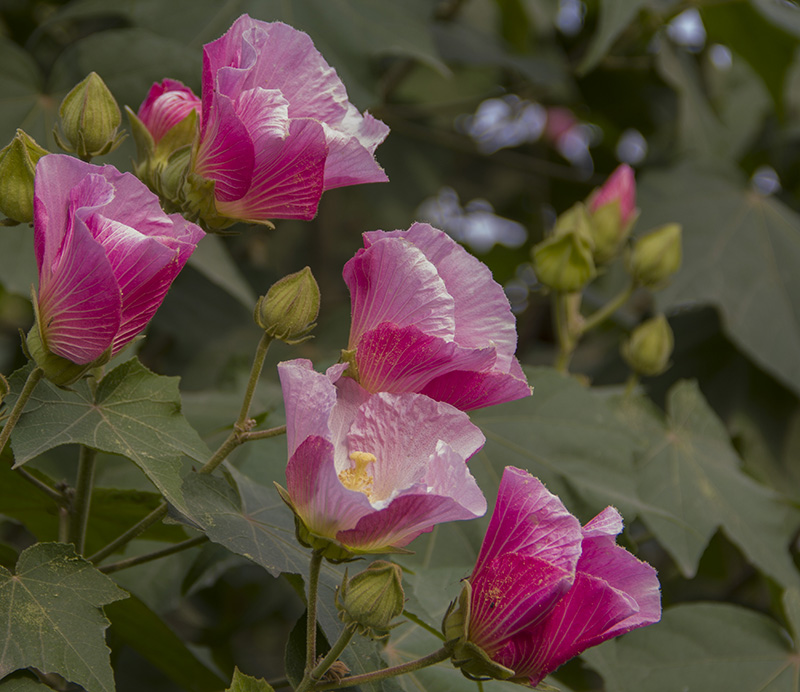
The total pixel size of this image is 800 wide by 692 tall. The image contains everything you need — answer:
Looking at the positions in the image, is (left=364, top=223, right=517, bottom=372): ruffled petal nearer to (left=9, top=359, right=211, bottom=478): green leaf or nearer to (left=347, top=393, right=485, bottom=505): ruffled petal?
(left=347, top=393, right=485, bottom=505): ruffled petal

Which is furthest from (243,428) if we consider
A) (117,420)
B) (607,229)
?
(607,229)

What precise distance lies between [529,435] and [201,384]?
2.70 ft

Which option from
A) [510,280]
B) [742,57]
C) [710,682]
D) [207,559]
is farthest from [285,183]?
[510,280]

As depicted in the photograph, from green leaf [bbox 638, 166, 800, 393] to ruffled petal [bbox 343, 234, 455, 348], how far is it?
1124 mm

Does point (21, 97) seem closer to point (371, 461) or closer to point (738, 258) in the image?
point (371, 461)

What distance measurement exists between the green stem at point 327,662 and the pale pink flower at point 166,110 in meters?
0.44

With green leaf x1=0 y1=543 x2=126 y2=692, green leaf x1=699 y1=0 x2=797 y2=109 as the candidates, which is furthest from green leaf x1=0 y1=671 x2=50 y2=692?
green leaf x1=699 y1=0 x2=797 y2=109

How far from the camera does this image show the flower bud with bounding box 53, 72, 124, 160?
75 cm

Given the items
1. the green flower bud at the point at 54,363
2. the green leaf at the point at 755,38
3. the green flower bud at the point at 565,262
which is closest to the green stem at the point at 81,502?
the green flower bud at the point at 54,363

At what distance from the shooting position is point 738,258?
1.82 meters

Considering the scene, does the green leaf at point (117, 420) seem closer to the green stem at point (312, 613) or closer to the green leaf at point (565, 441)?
the green stem at point (312, 613)

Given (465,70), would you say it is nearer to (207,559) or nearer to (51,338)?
(207,559)

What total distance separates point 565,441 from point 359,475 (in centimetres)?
59

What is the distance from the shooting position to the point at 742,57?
1.92 metres
